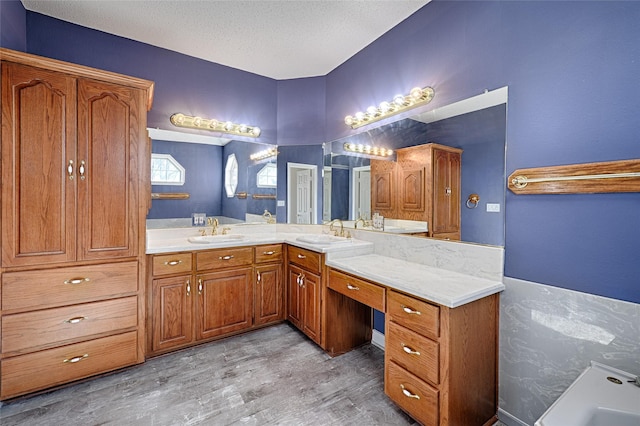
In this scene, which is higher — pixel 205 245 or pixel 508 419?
pixel 205 245

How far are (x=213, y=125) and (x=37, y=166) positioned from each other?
148cm

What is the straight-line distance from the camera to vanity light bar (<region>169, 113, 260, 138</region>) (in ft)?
9.09

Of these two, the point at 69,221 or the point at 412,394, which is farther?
the point at 69,221

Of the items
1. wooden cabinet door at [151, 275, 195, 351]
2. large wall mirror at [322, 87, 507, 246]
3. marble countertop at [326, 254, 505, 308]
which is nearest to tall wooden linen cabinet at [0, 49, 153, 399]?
wooden cabinet door at [151, 275, 195, 351]

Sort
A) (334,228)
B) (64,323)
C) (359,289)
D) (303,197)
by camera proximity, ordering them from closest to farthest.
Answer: (64,323) < (359,289) < (334,228) < (303,197)

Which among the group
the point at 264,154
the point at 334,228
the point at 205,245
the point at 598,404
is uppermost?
the point at 264,154

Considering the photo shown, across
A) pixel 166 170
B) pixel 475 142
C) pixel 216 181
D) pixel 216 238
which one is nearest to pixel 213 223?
pixel 216 238

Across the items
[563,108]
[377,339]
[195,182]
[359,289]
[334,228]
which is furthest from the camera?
[334,228]

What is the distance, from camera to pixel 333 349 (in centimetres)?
236

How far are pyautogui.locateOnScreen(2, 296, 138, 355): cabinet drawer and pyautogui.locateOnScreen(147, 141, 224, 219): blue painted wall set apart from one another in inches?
34.7

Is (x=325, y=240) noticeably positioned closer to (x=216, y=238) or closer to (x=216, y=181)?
(x=216, y=238)

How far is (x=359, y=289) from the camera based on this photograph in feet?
6.52

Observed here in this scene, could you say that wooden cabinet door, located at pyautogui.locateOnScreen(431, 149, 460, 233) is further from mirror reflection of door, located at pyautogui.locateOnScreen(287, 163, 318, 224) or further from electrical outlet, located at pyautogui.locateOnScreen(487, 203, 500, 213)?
mirror reflection of door, located at pyautogui.locateOnScreen(287, 163, 318, 224)

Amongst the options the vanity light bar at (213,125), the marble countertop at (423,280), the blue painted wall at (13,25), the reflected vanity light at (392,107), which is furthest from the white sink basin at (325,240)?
the blue painted wall at (13,25)
